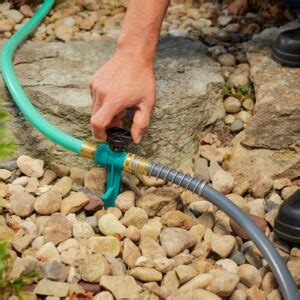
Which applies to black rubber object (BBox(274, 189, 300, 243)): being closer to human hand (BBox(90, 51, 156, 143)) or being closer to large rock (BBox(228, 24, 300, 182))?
large rock (BBox(228, 24, 300, 182))

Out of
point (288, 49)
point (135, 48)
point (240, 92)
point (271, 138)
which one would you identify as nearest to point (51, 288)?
point (135, 48)

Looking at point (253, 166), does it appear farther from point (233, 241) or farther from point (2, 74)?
point (2, 74)

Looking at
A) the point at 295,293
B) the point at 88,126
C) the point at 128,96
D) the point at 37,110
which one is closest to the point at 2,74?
the point at 37,110

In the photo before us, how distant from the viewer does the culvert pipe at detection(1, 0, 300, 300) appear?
126 centimetres

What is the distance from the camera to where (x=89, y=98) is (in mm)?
1708

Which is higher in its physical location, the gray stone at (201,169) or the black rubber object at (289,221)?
the black rubber object at (289,221)

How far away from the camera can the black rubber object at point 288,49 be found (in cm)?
189

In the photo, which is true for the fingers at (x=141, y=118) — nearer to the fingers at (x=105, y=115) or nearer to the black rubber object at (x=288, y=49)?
the fingers at (x=105, y=115)

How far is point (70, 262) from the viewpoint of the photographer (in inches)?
53.2

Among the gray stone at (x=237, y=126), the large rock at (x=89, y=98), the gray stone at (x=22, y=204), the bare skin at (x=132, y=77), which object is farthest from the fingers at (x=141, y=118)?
the gray stone at (x=237, y=126)

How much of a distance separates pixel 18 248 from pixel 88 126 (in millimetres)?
473

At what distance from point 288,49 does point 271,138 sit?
14.6 inches

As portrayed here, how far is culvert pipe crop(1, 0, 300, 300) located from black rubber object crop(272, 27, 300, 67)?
74 centimetres

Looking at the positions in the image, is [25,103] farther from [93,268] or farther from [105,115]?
[93,268]
